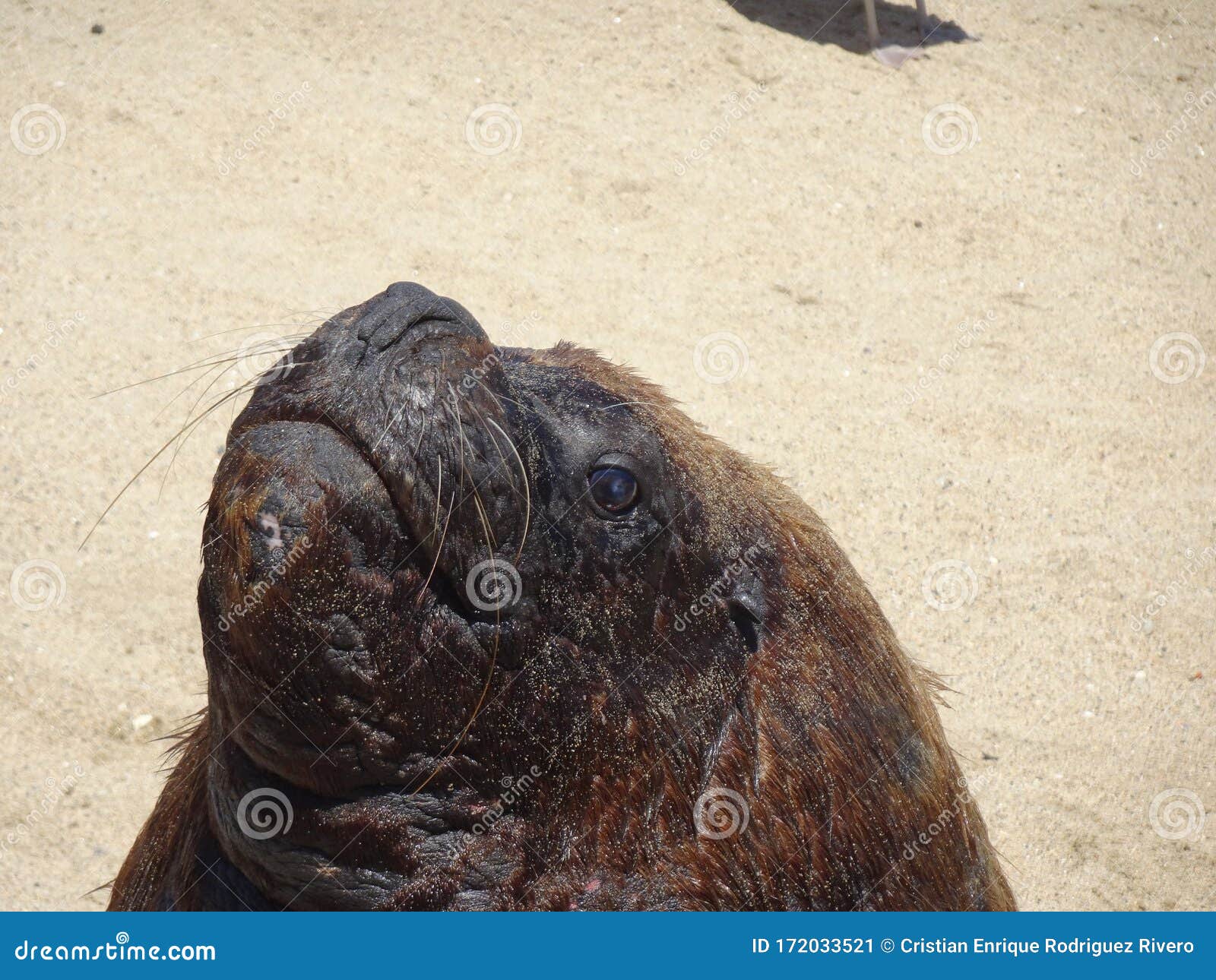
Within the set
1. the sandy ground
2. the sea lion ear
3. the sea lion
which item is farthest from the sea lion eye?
the sandy ground

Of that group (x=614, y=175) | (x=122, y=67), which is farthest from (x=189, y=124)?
(x=614, y=175)

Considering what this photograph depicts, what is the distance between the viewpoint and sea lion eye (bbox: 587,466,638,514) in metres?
2.52

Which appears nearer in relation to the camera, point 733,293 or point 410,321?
point 410,321

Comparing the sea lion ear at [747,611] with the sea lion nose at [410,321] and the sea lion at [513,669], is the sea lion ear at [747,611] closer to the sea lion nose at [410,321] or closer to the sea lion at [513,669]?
the sea lion at [513,669]

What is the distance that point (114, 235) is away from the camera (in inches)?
264

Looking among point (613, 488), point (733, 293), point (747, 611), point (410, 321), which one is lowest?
point (733, 293)

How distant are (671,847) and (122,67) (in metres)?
6.84

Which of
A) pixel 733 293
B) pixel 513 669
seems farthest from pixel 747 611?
pixel 733 293

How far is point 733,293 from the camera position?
6977mm

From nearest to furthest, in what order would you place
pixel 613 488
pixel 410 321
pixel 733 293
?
pixel 410 321 < pixel 613 488 < pixel 733 293

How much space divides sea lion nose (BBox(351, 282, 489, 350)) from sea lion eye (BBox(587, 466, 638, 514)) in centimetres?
35

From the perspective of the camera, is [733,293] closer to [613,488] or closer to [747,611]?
[747,611]

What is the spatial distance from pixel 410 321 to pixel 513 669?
690 millimetres

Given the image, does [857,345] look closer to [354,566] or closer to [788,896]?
[788,896]
